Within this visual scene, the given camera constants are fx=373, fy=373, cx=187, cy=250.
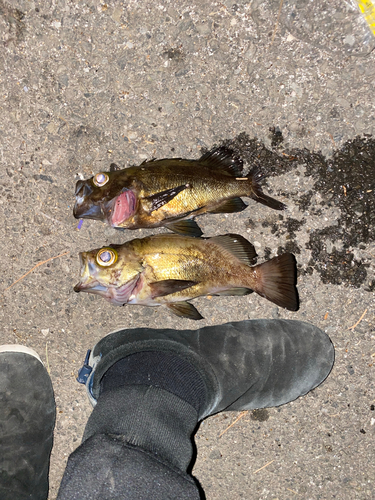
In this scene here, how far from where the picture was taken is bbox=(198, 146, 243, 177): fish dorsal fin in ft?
9.99

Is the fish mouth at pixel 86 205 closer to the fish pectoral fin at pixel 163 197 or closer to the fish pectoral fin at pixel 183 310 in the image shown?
the fish pectoral fin at pixel 163 197

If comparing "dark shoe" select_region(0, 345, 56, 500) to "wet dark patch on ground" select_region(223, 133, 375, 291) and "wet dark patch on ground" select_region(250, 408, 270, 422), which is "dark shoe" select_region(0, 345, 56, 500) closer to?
"wet dark patch on ground" select_region(250, 408, 270, 422)

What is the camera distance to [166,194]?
277cm

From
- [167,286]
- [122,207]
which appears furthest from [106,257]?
[167,286]

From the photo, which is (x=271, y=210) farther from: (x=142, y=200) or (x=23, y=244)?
(x=23, y=244)

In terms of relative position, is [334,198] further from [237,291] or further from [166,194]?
[166,194]

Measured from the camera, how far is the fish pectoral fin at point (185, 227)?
2986 mm

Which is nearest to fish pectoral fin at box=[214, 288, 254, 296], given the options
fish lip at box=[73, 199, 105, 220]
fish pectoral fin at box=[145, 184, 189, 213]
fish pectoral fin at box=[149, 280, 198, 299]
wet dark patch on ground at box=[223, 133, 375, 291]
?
fish pectoral fin at box=[149, 280, 198, 299]

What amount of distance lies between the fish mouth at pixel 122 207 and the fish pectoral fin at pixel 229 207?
2.03 ft

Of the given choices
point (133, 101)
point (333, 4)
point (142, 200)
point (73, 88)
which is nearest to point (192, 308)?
point (142, 200)

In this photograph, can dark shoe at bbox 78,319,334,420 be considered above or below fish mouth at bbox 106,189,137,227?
below

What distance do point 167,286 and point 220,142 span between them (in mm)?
1327

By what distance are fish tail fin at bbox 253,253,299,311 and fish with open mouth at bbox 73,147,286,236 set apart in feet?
1.49

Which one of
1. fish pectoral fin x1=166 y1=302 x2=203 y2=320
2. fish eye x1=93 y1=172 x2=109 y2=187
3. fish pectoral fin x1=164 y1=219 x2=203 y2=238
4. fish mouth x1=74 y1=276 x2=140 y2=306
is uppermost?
fish eye x1=93 y1=172 x2=109 y2=187
